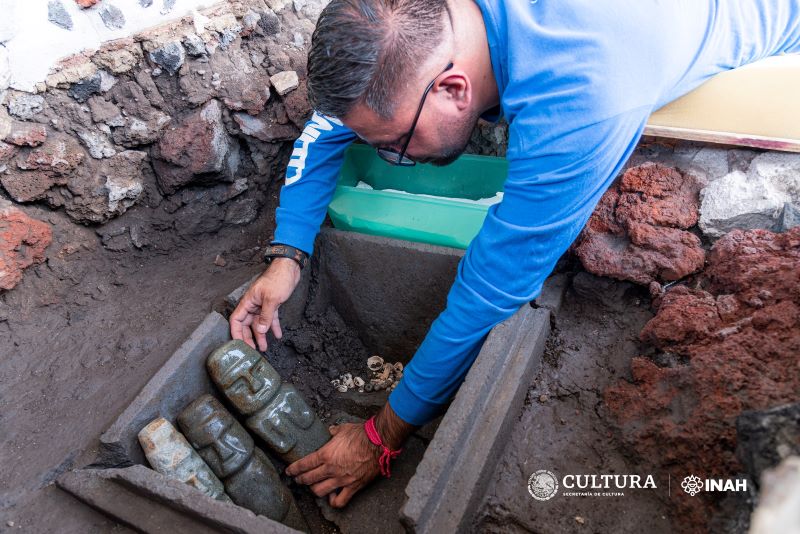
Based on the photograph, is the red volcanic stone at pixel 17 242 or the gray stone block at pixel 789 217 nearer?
the gray stone block at pixel 789 217

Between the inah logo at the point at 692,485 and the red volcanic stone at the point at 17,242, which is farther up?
the red volcanic stone at the point at 17,242

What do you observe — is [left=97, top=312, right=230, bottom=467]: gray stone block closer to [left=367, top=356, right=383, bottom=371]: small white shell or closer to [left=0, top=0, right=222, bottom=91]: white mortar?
[left=367, top=356, right=383, bottom=371]: small white shell

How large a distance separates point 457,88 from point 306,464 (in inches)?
52.4

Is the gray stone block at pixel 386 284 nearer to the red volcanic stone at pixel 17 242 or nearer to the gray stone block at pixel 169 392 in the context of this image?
the gray stone block at pixel 169 392

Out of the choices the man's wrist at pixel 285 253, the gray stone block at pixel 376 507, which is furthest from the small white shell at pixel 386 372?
the man's wrist at pixel 285 253

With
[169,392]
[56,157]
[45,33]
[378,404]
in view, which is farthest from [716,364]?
[45,33]

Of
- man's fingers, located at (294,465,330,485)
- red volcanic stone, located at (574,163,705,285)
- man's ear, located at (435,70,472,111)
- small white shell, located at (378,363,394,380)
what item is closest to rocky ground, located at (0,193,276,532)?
man's fingers, located at (294,465,330,485)

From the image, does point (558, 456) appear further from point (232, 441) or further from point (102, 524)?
point (102, 524)

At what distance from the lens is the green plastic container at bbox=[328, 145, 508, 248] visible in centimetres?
216

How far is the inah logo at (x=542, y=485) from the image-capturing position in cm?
145

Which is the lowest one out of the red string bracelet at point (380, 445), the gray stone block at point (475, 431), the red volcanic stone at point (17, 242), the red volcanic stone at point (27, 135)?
the red string bracelet at point (380, 445)

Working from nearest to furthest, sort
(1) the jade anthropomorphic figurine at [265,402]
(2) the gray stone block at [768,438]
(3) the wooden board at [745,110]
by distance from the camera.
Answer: (2) the gray stone block at [768,438] < (3) the wooden board at [745,110] < (1) the jade anthropomorphic figurine at [265,402]

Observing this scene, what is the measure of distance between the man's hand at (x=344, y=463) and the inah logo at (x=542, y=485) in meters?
0.47

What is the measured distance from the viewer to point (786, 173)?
170 centimetres
